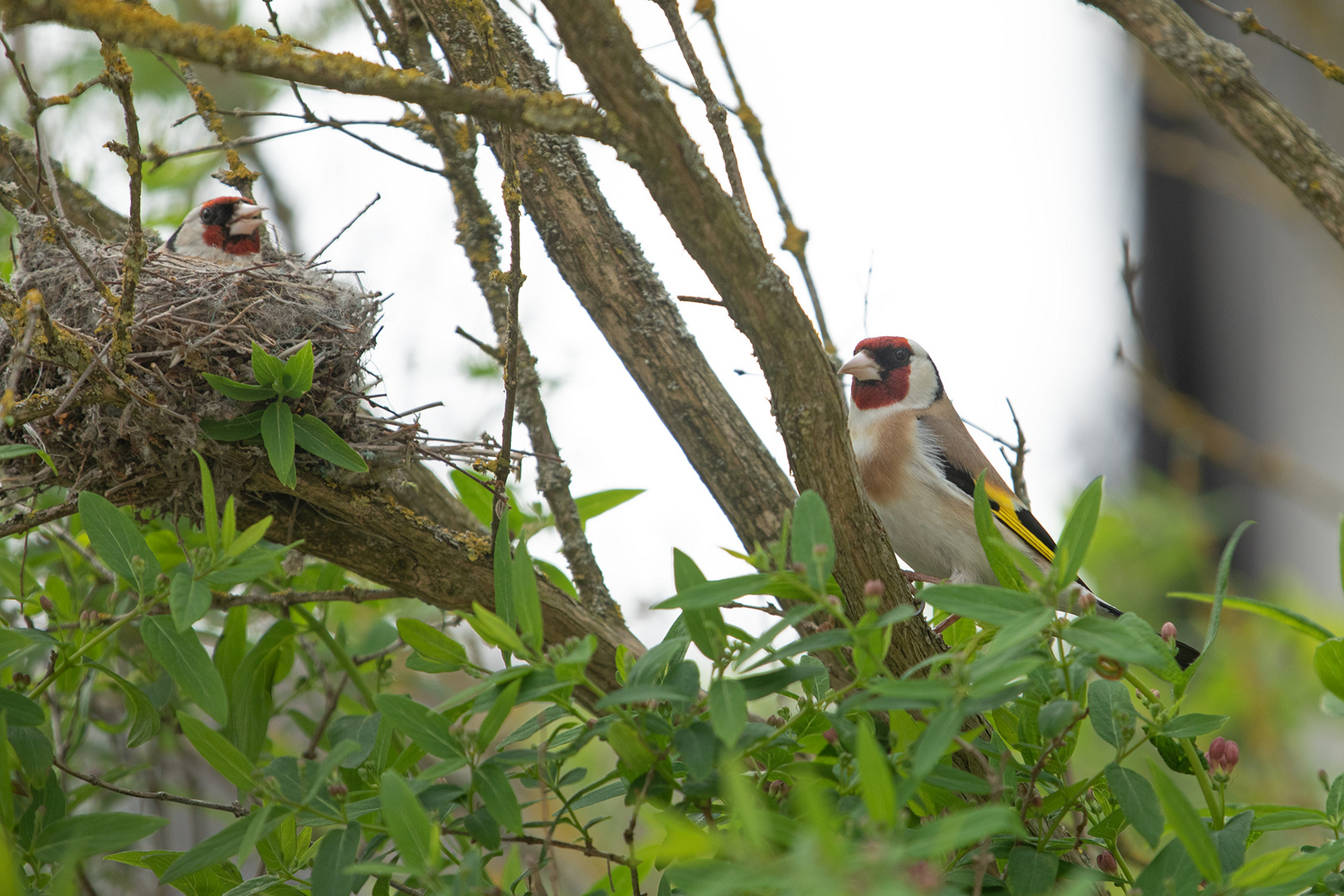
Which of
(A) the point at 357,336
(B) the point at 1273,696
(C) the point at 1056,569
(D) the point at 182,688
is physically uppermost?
(A) the point at 357,336

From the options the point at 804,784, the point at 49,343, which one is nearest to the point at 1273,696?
the point at 804,784

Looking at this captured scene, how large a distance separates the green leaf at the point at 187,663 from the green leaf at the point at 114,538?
101 mm

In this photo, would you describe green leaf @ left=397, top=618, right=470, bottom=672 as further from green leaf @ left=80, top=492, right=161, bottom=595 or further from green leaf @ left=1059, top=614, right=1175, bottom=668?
green leaf @ left=1059, top=614, right=1175, bottom=668

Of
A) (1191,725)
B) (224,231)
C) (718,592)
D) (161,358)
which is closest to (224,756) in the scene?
(718,592)

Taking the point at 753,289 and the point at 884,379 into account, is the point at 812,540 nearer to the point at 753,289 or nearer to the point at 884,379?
the point at 753,289

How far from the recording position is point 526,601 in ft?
4.73

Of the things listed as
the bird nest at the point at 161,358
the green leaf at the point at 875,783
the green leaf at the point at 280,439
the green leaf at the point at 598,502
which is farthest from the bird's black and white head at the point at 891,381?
the green leaf at the point at 875,783

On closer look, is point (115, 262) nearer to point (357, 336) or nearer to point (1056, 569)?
point (357, 336)

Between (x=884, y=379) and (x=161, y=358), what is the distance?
236cm

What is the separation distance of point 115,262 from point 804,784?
244cm

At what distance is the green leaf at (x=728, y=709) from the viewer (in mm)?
1257

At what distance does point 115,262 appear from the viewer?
9.02 ft

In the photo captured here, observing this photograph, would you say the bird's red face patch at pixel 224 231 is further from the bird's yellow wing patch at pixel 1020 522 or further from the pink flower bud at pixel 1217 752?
the pink flower bud at pixel 1217 752

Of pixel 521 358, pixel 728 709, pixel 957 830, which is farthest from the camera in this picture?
pixel 521 358
